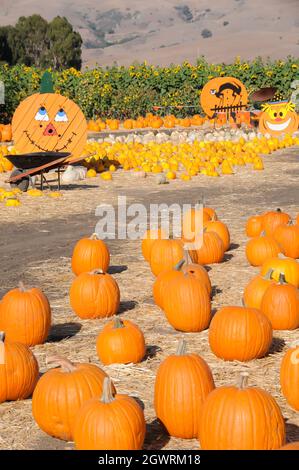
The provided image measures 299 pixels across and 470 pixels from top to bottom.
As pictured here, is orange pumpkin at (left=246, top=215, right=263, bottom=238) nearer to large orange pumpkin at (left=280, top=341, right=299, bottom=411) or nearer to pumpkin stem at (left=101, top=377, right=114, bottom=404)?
large orange pumpkin at (left=280, top=341, right=299, bottom=411)

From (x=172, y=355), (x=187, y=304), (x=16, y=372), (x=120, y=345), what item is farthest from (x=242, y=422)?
(x=187, y=304)

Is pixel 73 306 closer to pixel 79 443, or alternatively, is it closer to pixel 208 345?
pixel 208 345

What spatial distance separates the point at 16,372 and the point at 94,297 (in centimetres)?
183

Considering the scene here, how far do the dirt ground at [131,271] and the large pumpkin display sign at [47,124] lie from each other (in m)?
0.95

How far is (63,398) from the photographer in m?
4.69

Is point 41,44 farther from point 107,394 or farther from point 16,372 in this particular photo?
point 107,394

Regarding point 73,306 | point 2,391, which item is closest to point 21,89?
point 73,306

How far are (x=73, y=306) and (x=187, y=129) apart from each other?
63.9 ft

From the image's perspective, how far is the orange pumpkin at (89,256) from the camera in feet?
27.1

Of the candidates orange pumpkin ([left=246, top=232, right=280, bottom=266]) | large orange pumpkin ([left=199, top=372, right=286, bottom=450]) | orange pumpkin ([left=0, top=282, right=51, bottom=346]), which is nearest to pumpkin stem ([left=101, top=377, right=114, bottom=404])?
large orange pumpkin ([left=199, top=372, right=286, bottom=450])

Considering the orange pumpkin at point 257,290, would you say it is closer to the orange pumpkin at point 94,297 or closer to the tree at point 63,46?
the orange pumpkin at point 94,297

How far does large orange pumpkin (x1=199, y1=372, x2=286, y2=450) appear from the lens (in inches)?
163

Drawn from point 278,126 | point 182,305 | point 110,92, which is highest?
point 110,92

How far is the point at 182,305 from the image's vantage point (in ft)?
21.6
